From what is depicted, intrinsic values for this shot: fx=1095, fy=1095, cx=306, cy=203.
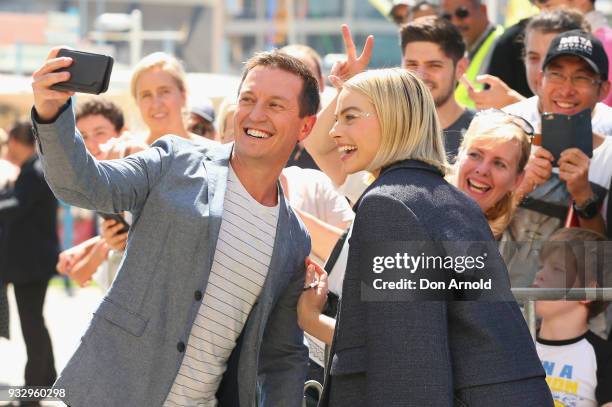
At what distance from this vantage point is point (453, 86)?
18.3ft

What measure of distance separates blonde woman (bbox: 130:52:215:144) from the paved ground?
1926mm

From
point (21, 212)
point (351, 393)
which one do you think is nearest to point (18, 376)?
point (21, 212)

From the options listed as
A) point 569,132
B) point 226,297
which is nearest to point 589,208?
point 569,132

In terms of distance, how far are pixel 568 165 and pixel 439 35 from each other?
4.03 ft

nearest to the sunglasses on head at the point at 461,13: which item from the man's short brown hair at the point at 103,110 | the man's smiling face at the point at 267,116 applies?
the man's short brown hair at the point at 103,110

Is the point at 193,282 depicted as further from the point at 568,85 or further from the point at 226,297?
the point at 568,85

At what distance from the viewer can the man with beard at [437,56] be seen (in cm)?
546

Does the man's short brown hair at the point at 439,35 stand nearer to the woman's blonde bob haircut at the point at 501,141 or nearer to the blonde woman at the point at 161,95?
the woman's blonde bob haircut at the point at 501,141

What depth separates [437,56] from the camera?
5629 mm

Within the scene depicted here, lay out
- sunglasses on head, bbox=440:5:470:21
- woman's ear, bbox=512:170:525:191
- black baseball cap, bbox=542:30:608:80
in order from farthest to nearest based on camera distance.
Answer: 1. sunglasses on head, bbox=440:5:470:21
2. black baseball cap, bbox=542:30:608:80
3. woman's ear, bbox=512:170:525:191

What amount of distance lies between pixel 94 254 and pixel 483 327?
3.53 meters

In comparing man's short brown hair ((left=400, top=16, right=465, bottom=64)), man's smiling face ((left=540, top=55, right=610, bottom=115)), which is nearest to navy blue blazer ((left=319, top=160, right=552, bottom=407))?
man's smiling face ((left=540, top=55, right=610, bottom=115))

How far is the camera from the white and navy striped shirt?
3.42 m

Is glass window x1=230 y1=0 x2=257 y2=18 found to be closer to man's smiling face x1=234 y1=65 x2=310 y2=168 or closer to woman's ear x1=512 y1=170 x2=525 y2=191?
woman's ear x1=512 y1=170 x2=525 y2=191
